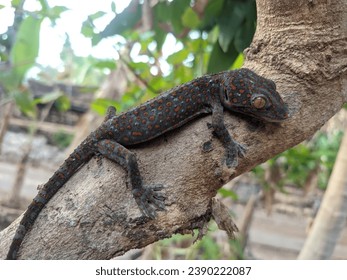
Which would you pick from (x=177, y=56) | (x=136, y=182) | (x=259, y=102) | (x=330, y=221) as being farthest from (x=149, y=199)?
(x=330, y=221)

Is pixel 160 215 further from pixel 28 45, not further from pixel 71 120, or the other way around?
pixel 71 120

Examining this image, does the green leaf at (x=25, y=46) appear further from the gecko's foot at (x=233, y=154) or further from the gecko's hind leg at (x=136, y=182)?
the gecko's foot at (x=233, y=154)

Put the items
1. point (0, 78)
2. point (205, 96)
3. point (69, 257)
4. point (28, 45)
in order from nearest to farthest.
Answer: point (69, 257) → point (205, 96) → point (28, 45) → point (0, 78)

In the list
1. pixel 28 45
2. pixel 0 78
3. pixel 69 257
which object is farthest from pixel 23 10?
pixel 69 257

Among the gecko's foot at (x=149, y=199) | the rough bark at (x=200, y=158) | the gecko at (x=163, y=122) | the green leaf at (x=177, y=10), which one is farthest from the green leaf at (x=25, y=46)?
the gecko's foot at (x=149, y=199)

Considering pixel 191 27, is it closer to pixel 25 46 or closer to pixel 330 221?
pixel 25 46

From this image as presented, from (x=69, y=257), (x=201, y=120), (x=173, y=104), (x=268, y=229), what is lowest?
(x=69, y=257)
